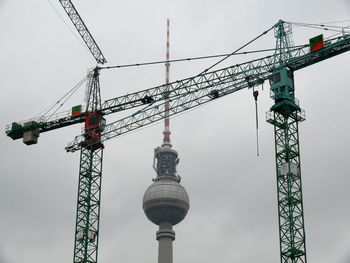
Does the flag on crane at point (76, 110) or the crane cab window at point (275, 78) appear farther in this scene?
the flag on crane at point (76, 110)

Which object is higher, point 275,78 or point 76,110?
point 76,110

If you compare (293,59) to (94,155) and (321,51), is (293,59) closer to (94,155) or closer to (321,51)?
(321,51)

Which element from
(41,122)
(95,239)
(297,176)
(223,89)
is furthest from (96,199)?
(297,176)

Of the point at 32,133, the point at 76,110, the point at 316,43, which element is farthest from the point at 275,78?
the point at 32,133

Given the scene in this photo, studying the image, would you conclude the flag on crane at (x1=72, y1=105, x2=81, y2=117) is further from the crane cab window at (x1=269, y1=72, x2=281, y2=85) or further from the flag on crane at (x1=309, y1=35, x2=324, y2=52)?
the flag on crane at (x1=309, y1=35, x2=324, y2=52)

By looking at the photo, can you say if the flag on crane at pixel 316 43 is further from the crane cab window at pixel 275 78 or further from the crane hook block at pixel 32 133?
the crane hook block at pixel 32 133

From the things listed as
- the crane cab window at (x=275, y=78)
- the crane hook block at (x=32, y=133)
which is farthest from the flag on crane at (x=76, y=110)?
the crane cab window at (x=275, y=78)

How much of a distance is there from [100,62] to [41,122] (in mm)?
18038

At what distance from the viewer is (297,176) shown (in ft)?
360

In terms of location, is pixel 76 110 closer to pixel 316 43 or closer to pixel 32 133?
pixel 32 133

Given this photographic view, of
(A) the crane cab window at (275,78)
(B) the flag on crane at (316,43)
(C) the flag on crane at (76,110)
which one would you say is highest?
(C) the flag on crane at (76,110)

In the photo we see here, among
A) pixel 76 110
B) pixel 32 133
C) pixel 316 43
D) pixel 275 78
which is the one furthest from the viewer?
pixel 76 110

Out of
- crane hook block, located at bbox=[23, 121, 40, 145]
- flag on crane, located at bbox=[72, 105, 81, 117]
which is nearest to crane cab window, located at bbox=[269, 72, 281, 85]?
flag on crane, located at bbox=[72, 105, 81, 117]

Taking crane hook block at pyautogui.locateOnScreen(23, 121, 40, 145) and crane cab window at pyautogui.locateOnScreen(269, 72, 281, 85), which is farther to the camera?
crane hook block at pyautogui.locateOnScreen(23, 121, 40, 145)
